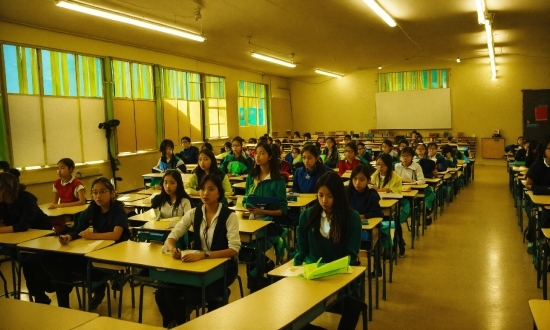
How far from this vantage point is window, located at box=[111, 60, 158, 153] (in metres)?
10.9

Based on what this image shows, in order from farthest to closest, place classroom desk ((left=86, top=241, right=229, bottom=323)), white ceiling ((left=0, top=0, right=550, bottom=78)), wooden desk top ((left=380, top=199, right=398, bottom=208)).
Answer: white ceiling ((left=0, top=0, right=550, bottom=78))
wooden desk top ((left=380, top=199, right=398, bottom=208))
classroom desk ((left=86, top=241, right=229, bottom=323))

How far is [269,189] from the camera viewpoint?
4824 millimetres

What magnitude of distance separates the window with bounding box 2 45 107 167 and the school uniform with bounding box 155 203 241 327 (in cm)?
634

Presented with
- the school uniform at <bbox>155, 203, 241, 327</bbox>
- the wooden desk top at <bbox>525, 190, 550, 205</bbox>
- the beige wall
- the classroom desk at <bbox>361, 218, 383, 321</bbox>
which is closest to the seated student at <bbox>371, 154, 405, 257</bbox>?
the wooden desk top at <bbox>525, 190, 550, 205</bbox>

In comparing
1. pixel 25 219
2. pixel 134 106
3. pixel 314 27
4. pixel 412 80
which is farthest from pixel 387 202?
pixel 412 80

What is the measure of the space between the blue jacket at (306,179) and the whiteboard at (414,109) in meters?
12.5

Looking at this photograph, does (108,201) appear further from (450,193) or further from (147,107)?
(147,107)

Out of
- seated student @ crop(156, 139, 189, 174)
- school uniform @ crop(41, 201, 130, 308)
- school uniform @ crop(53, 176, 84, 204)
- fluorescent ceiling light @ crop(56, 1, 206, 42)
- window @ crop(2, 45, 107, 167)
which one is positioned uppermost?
fluorescent ceiling light @ crop(56, 1, 206, 42)

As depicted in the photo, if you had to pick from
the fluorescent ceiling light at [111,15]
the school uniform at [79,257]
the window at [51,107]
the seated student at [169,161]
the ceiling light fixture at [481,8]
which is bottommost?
the school uniform at [79,257]

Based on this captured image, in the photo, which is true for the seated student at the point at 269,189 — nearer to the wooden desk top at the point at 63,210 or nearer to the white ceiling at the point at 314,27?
the wooden desk top at the point at 63,210

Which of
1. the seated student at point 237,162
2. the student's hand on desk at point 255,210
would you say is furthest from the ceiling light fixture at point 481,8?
the student's hand on desk at point 255,210

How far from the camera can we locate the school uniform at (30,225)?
4059 millimetres


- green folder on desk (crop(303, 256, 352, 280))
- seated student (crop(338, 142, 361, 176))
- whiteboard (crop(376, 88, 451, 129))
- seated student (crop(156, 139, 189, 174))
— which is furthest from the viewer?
whiteboard (crop(376, 88, 451, 129))

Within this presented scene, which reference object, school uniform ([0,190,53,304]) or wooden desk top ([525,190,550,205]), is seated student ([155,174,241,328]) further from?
wooden desk top ([525,190,550,205])
